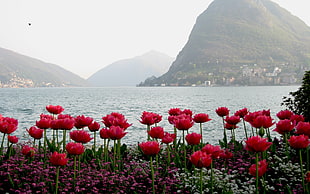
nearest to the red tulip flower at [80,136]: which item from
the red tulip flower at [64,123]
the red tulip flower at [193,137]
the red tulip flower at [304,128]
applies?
the red tulip flower at [64,123]

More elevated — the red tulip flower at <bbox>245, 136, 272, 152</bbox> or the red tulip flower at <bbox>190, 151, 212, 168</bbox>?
the red tulip flower at <bbox>245, 136, 272, 152</bbox>

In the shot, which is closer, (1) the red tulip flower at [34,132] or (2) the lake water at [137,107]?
(1) the red tulip flower at [34,132]

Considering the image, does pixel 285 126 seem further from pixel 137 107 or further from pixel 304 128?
pixel 137 107

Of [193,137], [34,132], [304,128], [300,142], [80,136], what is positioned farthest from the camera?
[34,132]

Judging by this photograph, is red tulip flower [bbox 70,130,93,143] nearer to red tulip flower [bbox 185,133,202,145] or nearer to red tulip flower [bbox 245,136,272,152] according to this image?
red tulip flower [bbox 185,133,202,145]

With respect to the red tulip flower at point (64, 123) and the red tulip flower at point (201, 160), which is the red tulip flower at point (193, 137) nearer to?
the red tulip flower at point (201, 160)

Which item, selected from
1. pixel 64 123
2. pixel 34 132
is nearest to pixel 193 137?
pixel 64 123

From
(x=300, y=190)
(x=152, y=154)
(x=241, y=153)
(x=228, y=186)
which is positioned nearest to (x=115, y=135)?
(x=152, y=154)

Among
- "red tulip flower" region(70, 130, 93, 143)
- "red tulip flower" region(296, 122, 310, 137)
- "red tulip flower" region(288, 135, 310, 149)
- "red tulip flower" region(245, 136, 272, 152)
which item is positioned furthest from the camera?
"red tulip flower" region(70, 130, 93, 143)

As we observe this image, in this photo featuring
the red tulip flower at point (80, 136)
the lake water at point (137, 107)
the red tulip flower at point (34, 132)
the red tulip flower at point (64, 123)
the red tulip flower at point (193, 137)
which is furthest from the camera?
the lake water at point (137, 107)

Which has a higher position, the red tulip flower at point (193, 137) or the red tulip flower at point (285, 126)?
the red tulip flower at point (285, 126)

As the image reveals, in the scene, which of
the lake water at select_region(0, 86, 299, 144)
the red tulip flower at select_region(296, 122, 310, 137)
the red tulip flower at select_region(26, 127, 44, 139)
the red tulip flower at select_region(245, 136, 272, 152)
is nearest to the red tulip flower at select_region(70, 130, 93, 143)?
the red tulip flower at select_region(26, 127, 44, 139)

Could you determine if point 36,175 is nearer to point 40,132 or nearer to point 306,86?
point 40,132

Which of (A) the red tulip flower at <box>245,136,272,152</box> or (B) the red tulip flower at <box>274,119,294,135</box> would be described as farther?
(B) the red tulip flower at <box>274,119,294,135</box>
